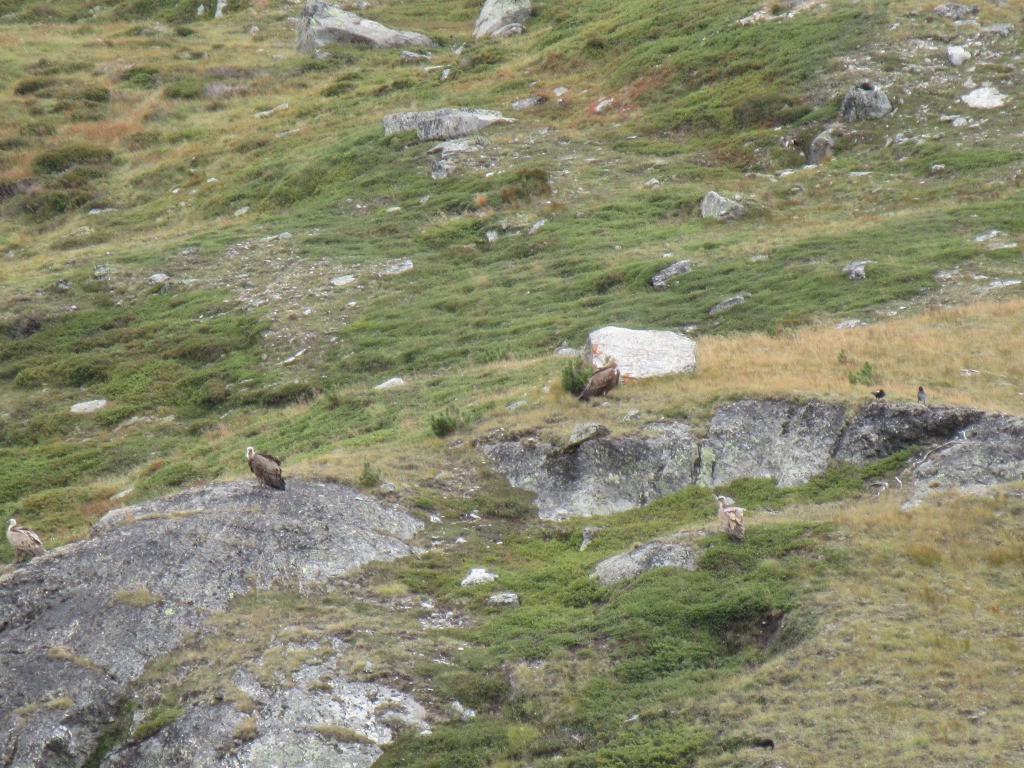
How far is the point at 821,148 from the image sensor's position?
4247 cm

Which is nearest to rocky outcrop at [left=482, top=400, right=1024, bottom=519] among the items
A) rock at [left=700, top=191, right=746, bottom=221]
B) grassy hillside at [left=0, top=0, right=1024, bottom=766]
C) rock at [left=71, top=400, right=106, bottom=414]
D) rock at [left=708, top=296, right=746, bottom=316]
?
grassy hillside at [left=0, top=0, right=1024, bottom=766]

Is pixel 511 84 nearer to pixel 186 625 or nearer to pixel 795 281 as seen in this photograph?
pixel 795 281

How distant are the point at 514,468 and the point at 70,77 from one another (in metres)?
63.6

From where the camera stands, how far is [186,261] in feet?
148

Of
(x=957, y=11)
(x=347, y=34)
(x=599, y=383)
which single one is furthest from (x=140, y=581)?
(x=347, y=34)

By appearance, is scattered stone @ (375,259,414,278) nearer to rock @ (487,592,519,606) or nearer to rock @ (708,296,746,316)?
rock @ (708,296,746,316)

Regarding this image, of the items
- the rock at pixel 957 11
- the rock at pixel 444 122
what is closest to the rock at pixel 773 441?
the rock at pixel 444 122

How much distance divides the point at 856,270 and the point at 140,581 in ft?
80.2

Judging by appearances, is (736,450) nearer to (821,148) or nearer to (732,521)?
(732,521)

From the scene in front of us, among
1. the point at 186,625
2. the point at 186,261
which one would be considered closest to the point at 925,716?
the point at 186,625

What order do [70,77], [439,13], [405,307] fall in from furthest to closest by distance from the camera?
1. [439,13]
2. [70,77]
3. [405,307]

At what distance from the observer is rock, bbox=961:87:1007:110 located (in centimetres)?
4162

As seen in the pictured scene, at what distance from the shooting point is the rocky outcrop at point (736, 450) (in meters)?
18.8

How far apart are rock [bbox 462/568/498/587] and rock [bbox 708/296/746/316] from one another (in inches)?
671
